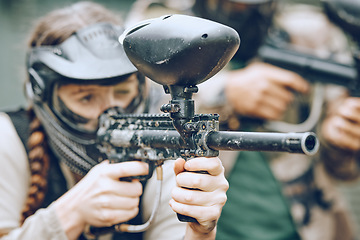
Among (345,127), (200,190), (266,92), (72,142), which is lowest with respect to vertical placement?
(345,127)

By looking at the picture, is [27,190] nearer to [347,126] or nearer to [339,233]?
[347,126]

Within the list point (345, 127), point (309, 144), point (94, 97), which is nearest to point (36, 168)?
point (94, 97)

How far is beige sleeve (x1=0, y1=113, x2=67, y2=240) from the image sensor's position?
1.66 metres

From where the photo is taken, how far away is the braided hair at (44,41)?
1.91 m

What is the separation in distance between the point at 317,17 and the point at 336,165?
1.14 metres

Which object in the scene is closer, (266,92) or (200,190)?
(200,190)

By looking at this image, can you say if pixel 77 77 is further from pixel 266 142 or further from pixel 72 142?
pixel 266 142

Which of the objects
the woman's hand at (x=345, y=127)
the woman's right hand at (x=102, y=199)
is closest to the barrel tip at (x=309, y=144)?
the woman's right hand at (x=102, y=199)

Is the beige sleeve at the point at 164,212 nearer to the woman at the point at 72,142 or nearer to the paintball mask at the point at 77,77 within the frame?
the woman at the point at 72,142

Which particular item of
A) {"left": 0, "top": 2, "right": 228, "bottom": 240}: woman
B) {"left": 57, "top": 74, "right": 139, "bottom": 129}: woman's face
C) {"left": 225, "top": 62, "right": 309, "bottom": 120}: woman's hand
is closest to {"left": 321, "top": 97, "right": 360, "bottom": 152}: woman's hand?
{"left": 225, "top": 62, "right": 309, "bottom": 120}: woman's hand

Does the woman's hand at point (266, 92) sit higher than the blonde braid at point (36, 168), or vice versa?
the blonde braid at point (36, 168)

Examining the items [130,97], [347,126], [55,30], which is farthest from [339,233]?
[55,30]

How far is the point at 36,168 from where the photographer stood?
1927 millimetres

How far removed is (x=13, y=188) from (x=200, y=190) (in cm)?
106
